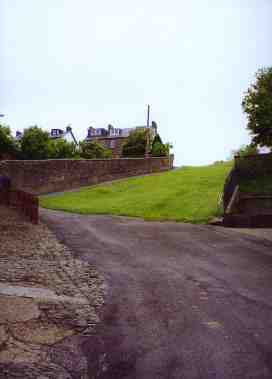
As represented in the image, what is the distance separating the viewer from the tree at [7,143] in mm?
48688

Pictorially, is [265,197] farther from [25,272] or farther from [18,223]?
[25,272]

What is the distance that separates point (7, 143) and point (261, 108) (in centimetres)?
3623

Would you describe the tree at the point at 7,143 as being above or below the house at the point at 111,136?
below

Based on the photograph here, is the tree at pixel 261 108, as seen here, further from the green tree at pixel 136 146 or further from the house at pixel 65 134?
the house at pixel 65 134

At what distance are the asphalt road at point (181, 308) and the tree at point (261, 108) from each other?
14.6m

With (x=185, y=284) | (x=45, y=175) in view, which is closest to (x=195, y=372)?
(x=185, y=284)

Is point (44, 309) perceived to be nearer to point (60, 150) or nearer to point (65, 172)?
point (65, 172)

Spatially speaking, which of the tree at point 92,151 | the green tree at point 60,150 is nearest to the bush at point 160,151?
the tree at point 92,151

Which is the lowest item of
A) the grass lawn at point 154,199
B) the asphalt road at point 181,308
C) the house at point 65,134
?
the asphalt road at point 181,308

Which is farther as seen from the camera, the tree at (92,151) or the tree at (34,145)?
the tree at (92,151)

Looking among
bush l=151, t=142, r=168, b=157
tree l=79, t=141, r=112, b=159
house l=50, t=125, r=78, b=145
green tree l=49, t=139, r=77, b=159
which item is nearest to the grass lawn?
bush l=151, t=142, r=168, b=157

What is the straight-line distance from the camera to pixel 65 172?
107 feet

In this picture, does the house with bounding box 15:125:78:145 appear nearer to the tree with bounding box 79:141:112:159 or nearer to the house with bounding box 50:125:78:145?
the house with bounding box 50:125:78:145

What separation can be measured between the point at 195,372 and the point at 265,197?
1615cm
